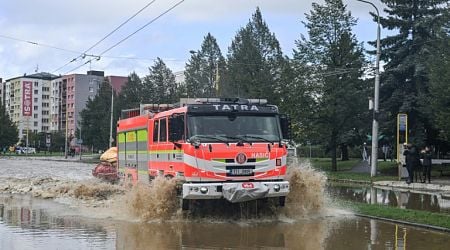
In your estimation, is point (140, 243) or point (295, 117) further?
point (295, 117)

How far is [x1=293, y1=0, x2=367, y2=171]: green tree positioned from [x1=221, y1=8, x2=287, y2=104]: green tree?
24.3 feet

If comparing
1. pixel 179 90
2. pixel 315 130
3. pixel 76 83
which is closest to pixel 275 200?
pixel 315 130

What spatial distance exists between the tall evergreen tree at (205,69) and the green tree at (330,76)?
17954mm

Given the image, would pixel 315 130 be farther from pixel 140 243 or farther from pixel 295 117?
pixel 140 243

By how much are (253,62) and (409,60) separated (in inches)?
825

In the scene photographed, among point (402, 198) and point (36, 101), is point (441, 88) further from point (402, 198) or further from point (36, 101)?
point (36, 101)

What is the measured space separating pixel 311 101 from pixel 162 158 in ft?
80.1

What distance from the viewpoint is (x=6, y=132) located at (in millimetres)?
104500

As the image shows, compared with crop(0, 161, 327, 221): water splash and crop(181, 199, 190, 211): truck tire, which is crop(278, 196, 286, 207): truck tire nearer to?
crop(0, 161, 327, 221): water splash

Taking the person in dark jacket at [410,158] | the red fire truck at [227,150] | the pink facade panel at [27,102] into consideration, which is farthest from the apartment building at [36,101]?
the red fire truck at [227,150]

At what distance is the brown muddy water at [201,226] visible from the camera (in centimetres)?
1161

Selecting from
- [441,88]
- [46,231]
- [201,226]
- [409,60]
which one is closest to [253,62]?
[409,60]

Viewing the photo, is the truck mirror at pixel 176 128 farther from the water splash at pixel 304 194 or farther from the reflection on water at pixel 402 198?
the reflection on water at pixel 402 198

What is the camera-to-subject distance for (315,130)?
1559 inches
